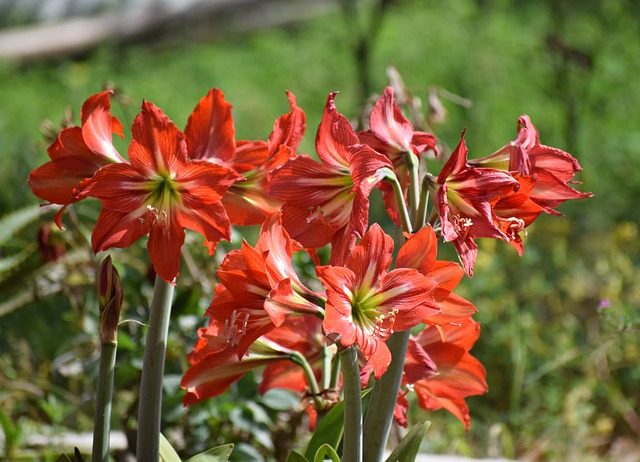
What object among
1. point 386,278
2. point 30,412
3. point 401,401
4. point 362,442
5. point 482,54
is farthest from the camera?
point 482,54

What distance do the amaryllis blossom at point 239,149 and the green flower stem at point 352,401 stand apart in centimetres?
28

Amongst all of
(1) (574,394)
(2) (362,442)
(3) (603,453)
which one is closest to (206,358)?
(2) (362,442)

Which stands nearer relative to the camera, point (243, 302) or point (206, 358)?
point (243, 302)

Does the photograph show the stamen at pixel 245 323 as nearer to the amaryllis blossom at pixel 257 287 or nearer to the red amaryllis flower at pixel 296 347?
the amaryllis blossom at pixel 257 287

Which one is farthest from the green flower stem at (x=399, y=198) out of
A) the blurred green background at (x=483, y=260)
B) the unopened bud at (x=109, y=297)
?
the blurred green background at (x=483, y=260)

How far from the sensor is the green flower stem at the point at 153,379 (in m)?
1.25

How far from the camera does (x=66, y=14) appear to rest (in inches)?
333

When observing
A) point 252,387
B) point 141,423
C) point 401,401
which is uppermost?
point 141,423

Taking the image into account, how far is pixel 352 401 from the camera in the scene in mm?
1113

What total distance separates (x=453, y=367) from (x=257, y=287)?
41 cm

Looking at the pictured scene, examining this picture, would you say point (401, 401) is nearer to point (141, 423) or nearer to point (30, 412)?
point (141, 423)

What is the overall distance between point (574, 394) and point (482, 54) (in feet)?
9.08

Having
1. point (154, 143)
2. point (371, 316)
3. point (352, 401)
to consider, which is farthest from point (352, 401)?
point (154, 143)

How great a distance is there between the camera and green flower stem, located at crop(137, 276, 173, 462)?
4.11 feet
